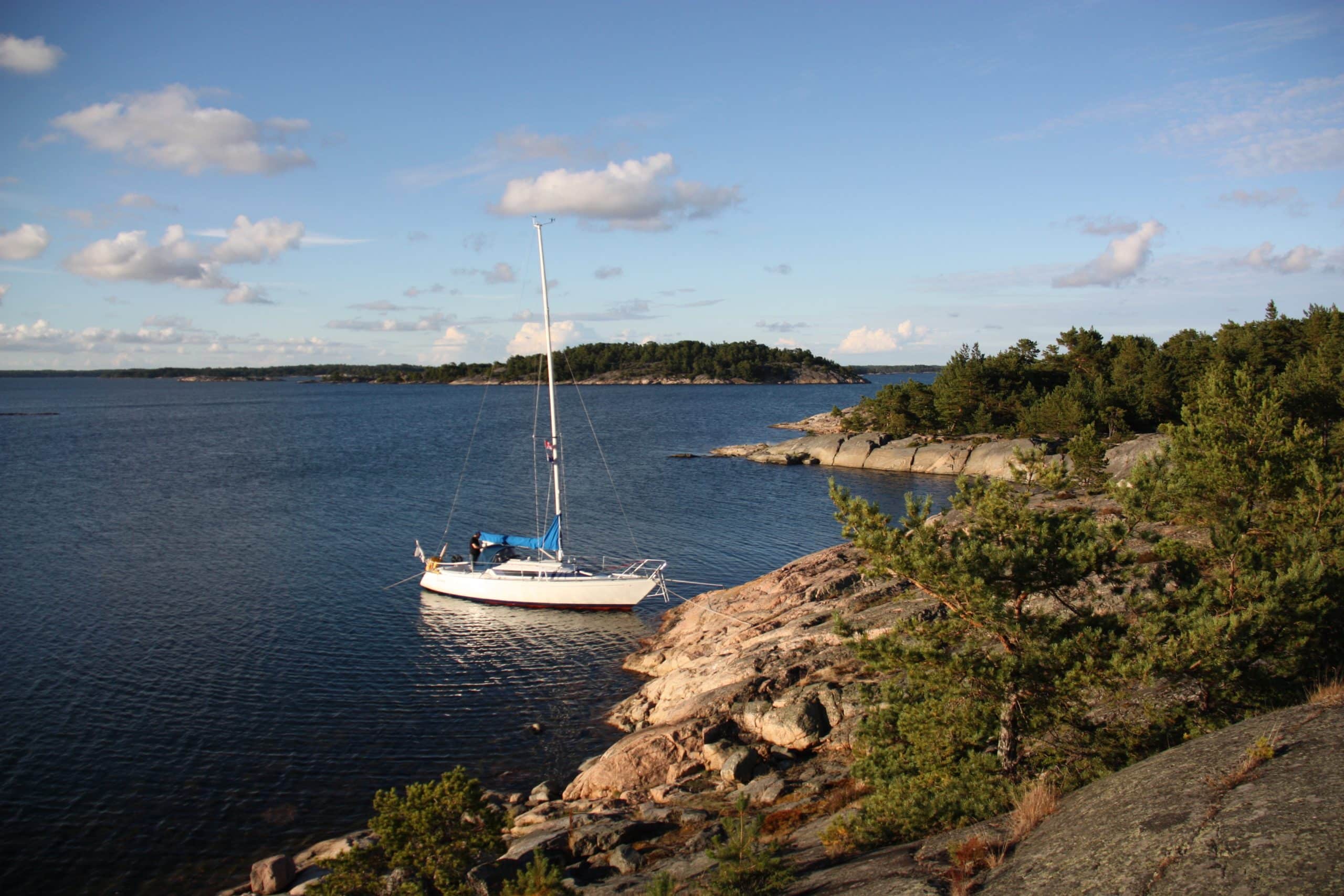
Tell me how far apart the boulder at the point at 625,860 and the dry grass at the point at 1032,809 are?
5836mm

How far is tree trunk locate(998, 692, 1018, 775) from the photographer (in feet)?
36.9

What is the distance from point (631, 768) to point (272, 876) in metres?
6.64

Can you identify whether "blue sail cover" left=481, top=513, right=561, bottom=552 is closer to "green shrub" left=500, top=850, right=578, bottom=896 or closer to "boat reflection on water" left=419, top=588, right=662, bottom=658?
"boat reflection on water" left=419, top=588, right=662, bottom=658

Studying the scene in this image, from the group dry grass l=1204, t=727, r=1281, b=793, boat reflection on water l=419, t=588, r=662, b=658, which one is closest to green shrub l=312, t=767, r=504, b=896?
dry grass l=1204, t=727, r=1281, b=793

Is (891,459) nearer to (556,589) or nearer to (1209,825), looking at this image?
(556,589)

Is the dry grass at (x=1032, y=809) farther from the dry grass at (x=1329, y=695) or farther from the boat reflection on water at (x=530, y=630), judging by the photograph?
the boat reflection on water at (x=530, y=630)

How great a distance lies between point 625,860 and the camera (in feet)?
42.5

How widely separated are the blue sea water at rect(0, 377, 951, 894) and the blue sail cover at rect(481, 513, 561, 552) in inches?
108

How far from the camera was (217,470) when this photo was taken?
62312mm

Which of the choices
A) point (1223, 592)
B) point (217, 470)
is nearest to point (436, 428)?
point (217, 470)

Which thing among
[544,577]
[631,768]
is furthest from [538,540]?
[631,768]

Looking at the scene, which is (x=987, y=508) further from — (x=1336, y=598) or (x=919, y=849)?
(x=1336, y=598)

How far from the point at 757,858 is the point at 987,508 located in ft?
17.4

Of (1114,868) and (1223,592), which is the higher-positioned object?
(1223,592)
